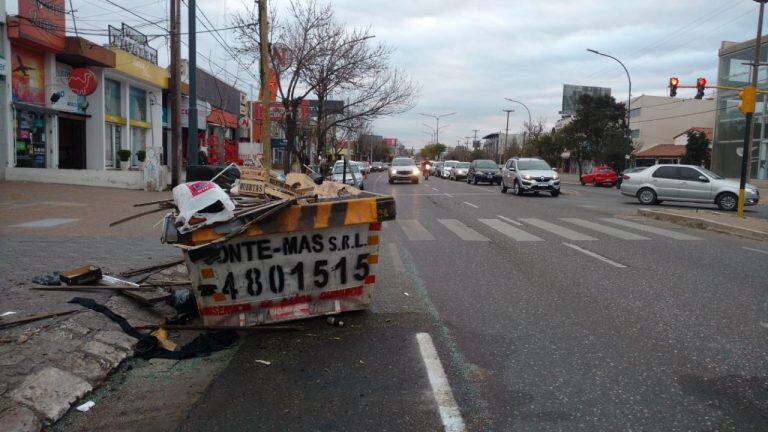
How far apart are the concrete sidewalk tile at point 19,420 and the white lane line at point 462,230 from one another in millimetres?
9005

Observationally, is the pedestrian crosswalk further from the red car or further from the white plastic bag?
the red car

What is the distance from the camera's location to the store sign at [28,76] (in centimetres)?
2039

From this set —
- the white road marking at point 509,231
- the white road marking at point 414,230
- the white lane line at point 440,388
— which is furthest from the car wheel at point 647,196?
the white lane line at point 440,388

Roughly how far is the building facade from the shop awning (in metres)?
44.4

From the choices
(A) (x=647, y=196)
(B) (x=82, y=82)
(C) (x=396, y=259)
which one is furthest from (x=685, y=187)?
(B) (x=82, y=82)

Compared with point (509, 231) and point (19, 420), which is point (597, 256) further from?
point (19, 420)

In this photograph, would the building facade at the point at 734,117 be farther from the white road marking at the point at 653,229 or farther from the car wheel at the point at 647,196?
the white road marking at the point at 653,229

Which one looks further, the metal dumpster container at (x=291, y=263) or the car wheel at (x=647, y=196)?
the car wheel at (x=647, y=196)

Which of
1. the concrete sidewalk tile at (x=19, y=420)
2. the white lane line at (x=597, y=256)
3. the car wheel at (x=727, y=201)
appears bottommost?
the concrete sidewalk tile at (x=19, y=420)

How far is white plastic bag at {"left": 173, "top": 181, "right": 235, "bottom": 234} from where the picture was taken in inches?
189

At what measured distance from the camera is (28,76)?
69.5 ft

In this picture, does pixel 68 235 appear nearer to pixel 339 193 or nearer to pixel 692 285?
pixel 339 193

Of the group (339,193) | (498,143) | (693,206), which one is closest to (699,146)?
(693,206)

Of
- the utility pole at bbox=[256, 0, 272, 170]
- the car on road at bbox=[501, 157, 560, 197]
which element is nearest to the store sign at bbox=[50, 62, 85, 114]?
the utility pole at bbox=[256, 0, 272, 170]
